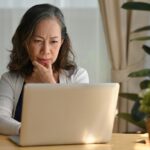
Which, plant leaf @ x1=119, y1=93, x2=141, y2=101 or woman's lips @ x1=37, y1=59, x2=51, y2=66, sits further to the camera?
woman's lips @ x1=37, y1=59, x2=51, y2=66

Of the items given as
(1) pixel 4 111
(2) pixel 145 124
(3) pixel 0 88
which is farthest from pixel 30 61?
(2) pixel 145 124

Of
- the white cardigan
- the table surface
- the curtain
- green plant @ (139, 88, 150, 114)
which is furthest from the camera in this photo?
the curtain

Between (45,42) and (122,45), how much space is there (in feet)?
3.33

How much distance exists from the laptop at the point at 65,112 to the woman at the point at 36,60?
2.07 ft

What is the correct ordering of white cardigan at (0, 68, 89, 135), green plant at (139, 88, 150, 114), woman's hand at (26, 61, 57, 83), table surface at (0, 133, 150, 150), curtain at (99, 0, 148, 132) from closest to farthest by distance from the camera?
green plant at (139, 88, 150, 114)
table surface at (0, 133, 150, 150)
white cardigan at (0, 68, 89, 135)
woman's hand at (26, 61, 57, 83)
curtain at (99, 0, 148, 132)

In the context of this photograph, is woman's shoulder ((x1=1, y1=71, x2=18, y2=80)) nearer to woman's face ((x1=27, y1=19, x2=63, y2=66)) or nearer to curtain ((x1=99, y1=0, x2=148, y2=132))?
woman's face ((x1=27, y1=19, x2=63, y2=66))

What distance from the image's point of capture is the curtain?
3.20 m

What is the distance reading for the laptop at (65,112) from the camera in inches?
62.5

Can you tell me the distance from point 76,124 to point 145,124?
0.87ft

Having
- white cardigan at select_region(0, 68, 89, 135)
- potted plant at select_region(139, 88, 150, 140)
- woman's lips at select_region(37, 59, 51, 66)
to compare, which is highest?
woman's lips at select_region(37, 59, 51, 66)

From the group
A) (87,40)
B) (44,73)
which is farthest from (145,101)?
(87,40)

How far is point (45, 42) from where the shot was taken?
2338 mm

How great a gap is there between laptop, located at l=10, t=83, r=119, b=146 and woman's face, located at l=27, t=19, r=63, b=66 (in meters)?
0.74

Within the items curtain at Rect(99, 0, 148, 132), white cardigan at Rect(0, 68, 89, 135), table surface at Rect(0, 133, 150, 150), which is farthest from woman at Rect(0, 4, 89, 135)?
curtain at Rect(99, 0, 148, 132)
